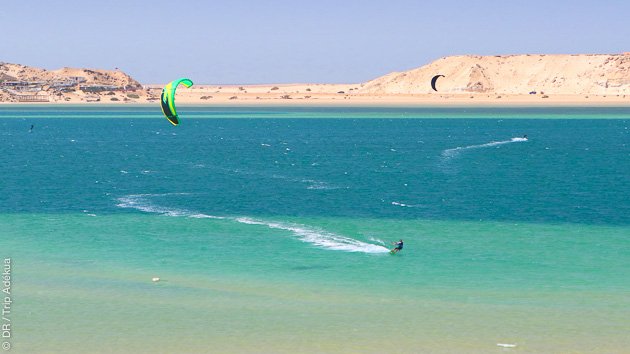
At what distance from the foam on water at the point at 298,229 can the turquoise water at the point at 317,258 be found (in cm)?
18

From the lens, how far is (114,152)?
119000 millimetres

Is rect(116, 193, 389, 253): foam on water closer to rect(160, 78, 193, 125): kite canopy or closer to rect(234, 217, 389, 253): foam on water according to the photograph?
rect(234, 217, 389, 253): foam on water

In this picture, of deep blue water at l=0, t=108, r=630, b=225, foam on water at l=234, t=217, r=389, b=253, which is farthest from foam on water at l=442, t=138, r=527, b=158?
foam on water at l=234, t=217, r=389, b=253

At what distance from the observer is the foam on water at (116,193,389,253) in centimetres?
4494

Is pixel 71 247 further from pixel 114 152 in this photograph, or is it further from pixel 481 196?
pixel 114 152

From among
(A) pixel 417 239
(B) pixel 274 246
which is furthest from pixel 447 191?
(B) pixel 274 246

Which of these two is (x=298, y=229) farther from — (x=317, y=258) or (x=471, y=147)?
(x=471, y=147)

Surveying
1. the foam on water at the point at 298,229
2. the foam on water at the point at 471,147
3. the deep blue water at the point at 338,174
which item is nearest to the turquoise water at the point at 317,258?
the foam on water at the point at 298,229

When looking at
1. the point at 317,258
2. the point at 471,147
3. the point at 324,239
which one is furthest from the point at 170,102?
the point at 471,147

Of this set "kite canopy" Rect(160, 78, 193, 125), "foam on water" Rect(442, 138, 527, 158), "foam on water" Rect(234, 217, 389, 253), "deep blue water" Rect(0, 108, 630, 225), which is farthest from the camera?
"foam on water" Rect(442, 138, 527, 158)

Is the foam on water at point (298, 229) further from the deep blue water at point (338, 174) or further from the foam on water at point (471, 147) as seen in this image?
the foam on water at point (471, 147)

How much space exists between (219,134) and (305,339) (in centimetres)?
13511

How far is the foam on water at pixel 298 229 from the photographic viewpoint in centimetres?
4494

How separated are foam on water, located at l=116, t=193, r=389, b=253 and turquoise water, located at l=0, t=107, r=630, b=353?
0.18 metres
